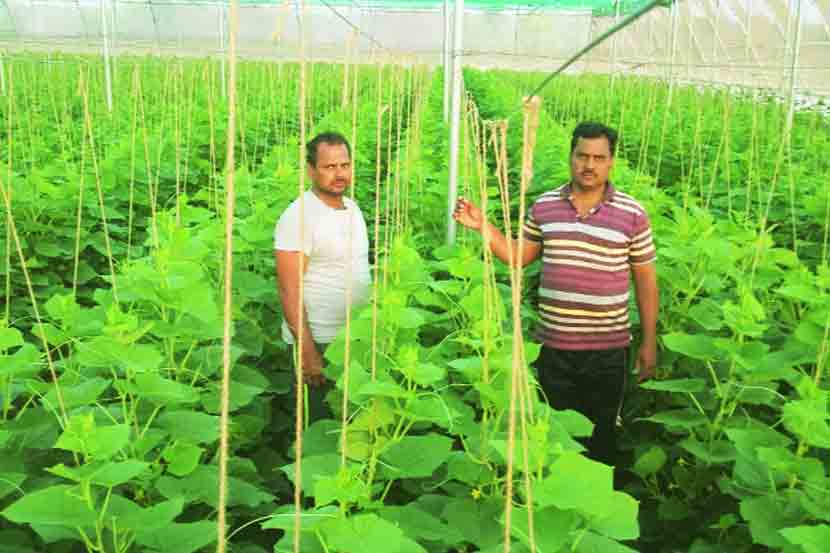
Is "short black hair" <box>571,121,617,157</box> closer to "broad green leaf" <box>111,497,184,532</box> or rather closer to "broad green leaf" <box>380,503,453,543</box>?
"broad green leaf" <box>380,503,453,543</box>

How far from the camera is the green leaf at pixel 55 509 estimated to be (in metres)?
1.87

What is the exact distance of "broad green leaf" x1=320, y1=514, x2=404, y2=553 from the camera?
1685 mm

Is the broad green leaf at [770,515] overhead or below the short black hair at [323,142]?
below

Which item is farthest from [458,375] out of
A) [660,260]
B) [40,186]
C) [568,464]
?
[40,186]

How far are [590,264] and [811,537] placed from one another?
1.65 meters

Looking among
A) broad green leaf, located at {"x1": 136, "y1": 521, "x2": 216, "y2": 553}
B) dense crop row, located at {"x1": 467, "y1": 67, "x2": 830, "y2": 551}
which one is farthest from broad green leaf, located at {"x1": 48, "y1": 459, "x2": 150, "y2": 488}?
dense crop row, located at {"x1": 467, "y1": 67, "x2": 830, "y2": 551}

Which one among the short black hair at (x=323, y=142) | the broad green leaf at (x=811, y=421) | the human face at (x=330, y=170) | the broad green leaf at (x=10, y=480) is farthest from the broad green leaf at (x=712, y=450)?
the broad green leaf at (x=10, y=480)

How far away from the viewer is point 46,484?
2361 millimetres

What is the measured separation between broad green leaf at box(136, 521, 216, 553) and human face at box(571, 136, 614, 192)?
2125 millimetres

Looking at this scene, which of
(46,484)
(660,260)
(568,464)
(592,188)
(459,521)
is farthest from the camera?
(660,260)

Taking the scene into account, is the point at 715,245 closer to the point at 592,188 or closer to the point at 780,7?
the point at 592,188

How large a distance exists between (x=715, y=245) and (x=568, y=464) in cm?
192

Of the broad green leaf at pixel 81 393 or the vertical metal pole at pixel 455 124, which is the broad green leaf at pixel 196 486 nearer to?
the broad green leaf at pixel 81 393

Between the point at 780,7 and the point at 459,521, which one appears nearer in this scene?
the point at 459,521
